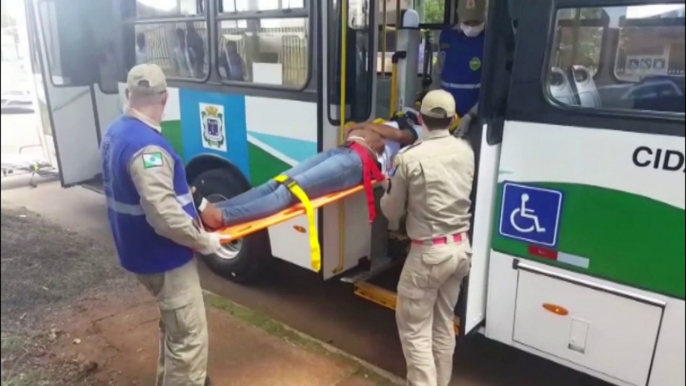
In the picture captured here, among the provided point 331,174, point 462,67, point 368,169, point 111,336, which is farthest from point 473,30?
point 111,336

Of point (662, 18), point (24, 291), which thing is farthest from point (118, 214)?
point (662, 18)

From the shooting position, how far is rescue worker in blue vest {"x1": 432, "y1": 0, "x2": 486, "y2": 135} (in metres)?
3.15

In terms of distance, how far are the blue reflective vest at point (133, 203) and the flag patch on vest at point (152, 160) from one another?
4 cm

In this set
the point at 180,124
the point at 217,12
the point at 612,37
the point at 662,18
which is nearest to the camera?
the point at 662,18

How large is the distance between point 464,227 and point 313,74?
1.31 m

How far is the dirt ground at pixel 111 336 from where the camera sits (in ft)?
6.52

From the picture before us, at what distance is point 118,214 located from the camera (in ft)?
7.57

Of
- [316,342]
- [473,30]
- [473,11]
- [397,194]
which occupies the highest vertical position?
[473,11]

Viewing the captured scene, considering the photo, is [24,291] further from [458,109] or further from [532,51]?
[458,109]

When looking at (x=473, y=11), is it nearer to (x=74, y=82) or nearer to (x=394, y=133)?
(x=394, y=133)

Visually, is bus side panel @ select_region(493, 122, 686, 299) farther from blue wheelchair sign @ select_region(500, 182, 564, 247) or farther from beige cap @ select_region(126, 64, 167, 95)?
beige cap @ select_region(126, 64, 167, 95)

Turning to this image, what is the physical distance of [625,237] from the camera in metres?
2.27

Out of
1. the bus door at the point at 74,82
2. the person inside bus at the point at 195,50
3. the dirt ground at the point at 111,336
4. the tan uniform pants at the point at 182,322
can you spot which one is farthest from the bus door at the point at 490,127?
the bus door at the point at 74,82

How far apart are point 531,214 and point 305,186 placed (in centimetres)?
111
